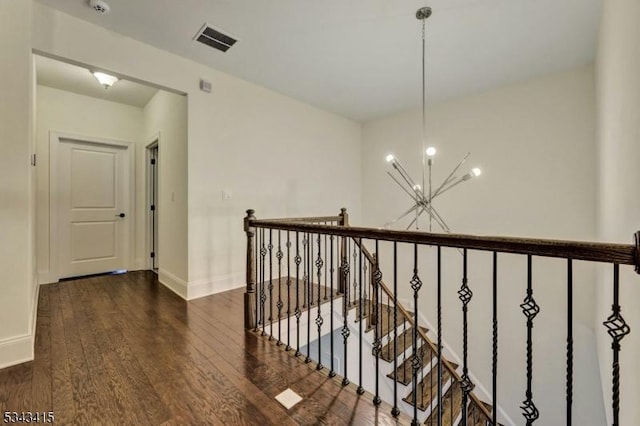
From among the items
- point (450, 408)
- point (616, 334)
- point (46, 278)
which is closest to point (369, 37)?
point (616, 334)

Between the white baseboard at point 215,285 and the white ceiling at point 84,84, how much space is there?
2686 mm

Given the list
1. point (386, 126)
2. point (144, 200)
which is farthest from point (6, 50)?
point (386, 126)

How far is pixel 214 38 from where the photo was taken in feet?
9.42

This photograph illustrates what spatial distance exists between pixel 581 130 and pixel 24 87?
5353 millimetres

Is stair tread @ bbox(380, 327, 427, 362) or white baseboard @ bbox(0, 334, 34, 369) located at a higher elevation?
white baseboard @ bbox(0, 334, 34, 369)

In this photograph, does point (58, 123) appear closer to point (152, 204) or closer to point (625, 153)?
point (152, 204)

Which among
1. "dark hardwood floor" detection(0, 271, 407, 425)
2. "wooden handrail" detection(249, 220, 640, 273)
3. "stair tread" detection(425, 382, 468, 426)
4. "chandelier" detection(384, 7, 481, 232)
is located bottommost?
"stair tread" detection(425, 382, 468, 426)

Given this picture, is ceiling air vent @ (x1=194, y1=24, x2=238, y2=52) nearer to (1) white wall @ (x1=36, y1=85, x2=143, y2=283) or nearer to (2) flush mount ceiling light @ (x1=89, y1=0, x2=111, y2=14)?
(2) flush mount ceiling light @ (x1=89, y1=0, x2=111, y2=14)

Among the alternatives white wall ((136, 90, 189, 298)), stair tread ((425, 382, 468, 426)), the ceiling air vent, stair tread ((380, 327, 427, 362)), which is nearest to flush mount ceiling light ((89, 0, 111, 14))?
the ceiling air vent

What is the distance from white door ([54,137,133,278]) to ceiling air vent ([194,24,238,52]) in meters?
2.70

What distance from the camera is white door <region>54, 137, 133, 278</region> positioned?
4.17m

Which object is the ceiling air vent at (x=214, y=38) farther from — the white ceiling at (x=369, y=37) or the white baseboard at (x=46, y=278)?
the white baseboard at (x=46, y=278)

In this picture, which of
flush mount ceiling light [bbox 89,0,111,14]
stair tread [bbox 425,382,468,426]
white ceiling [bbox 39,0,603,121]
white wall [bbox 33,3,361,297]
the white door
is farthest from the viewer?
the white door

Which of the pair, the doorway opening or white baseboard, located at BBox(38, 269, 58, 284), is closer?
white baseboard, located at BBox(38, 269, 58, 284)
